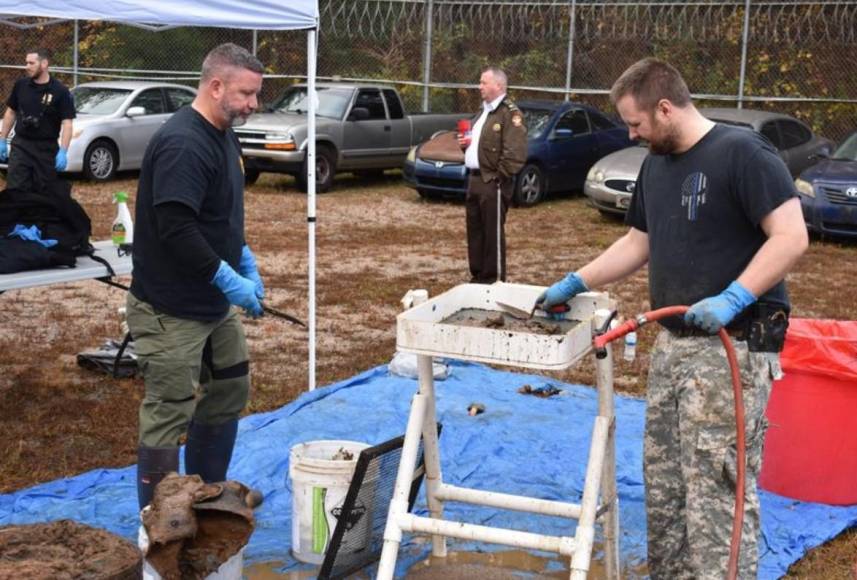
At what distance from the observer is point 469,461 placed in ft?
19.9

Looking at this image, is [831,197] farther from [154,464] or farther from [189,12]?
[154,464]

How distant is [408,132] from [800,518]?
14014mm

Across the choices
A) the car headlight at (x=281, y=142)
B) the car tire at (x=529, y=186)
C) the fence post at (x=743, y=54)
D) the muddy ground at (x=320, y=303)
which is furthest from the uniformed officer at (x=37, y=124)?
the fence post at (x=743, y=54)

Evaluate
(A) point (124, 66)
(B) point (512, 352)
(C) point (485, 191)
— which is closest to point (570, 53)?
(A) point (124, 66)

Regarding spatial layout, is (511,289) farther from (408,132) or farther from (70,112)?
(408,132)

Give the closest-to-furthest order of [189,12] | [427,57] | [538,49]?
[189,12] < [427,57] < [538,49]

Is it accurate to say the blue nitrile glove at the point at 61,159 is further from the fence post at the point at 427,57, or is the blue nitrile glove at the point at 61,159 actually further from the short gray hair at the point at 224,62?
the fence post at the point at 427,57

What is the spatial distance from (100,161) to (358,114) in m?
3.76

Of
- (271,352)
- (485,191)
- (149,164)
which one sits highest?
(149,164)

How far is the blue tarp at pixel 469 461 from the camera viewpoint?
521 cm

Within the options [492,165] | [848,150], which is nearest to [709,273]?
[492,165]

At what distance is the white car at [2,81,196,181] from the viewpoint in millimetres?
16641

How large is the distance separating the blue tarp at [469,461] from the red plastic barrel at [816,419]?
0.33 ft

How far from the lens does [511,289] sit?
4.72m
